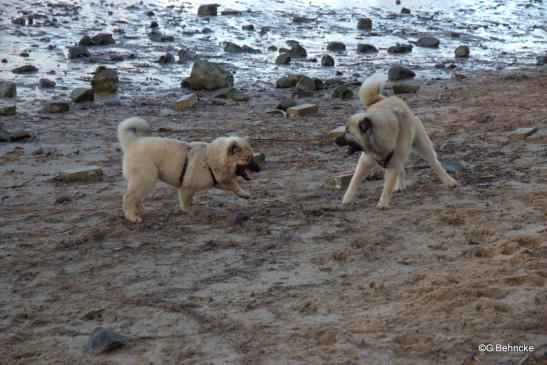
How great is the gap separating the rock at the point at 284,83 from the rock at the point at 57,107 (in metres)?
4.17

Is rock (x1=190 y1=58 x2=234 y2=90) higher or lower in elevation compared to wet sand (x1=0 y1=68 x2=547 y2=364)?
lower

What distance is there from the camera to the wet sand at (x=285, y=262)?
4961 mm

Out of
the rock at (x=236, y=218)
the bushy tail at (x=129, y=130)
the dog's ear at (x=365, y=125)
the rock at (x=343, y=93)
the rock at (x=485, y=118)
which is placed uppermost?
the dog's ear at (x=365, y=125)

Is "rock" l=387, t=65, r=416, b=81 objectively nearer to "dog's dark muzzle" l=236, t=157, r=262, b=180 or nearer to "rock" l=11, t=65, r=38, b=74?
"rock" l=11, t=65, r=38, b=74

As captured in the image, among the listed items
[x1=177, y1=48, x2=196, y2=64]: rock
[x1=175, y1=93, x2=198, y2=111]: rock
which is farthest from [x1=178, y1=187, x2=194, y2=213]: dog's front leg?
[x1=177, y1=48, x2=196, y2=64]: rock

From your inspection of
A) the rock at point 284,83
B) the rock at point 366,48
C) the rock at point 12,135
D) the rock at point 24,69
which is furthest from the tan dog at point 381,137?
the rock at point 366,48

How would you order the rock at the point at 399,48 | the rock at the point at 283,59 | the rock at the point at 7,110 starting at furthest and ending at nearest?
the rock at the point at 399,48 < the rock at the point at 283,59 < the rock at the point at 7,110

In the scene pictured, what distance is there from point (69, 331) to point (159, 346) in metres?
0.69

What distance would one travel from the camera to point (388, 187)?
7.97 m

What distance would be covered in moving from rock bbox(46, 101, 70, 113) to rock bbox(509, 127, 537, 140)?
6.90m

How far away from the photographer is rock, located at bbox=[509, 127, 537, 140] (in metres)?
10.2

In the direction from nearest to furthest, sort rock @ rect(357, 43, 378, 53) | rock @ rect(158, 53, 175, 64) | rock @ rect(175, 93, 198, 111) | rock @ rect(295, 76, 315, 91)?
rock @ rect(175, 93, 198, 111)
rock @ rect(295, 76, 315, 91)
rock @ rect(158, 53, 175, 64)
rock @ rect(357, 43, 378, 53)

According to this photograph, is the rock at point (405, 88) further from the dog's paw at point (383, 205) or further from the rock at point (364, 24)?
the rock at point (364, 24)

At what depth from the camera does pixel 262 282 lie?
602cm
